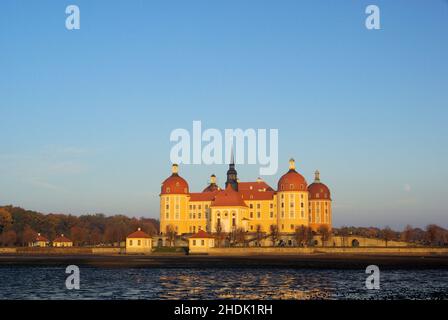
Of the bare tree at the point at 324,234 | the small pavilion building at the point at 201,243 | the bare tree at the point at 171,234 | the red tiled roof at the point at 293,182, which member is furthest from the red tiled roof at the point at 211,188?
the small pavilion building at the point at 201,243

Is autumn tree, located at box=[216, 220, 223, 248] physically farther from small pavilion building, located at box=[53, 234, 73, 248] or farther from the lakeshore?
the lakeshore

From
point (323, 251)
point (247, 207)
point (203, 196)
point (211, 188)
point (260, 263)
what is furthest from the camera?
point (211, 188)

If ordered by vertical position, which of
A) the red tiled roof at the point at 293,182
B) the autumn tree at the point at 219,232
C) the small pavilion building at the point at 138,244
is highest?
the red tiled roof at the point at 293,182

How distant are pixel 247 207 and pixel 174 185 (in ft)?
47.6

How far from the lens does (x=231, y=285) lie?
43594 mm

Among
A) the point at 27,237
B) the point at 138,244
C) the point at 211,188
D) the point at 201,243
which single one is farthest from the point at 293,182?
the point at 27,237

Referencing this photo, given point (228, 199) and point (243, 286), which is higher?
point (228, 199)

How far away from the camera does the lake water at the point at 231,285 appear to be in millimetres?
37062

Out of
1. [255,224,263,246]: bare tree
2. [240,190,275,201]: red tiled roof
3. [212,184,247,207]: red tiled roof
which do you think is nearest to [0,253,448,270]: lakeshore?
[255,224,263,246]: bare tree

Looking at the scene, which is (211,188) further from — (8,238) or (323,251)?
(323,251)

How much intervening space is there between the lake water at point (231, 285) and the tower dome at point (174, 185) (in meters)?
77.9

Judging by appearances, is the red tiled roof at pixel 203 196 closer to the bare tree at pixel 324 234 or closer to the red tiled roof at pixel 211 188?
the red tiled roof at pixel 211 188

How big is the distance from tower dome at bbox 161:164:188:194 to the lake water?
255ft
